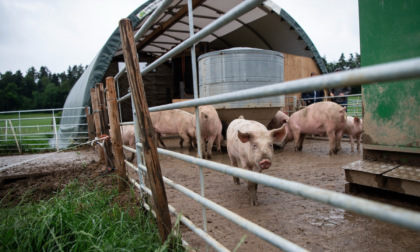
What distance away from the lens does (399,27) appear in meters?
2.65

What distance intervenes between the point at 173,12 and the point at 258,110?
6.57 meters

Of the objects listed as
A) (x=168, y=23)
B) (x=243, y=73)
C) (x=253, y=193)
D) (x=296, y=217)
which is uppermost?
(x=168, y=23)

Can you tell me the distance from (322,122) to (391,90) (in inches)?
138

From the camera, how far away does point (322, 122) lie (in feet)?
20.3

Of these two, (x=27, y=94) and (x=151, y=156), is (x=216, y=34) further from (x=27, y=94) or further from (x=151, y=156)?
(x=27, y=94)

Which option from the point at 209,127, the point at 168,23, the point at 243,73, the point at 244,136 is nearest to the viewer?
the point at 244,136

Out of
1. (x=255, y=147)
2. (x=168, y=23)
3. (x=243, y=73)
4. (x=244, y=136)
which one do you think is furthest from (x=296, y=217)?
(x=168, y=23)

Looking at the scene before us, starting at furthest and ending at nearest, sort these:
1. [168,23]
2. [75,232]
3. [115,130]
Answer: [168,23] → [115,130] → [75,232]

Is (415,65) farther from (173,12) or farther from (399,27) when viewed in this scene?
(173,12)

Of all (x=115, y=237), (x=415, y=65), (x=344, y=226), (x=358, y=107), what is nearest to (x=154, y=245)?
(x=115, y=237)

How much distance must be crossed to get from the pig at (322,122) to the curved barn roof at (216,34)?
16.3 feet

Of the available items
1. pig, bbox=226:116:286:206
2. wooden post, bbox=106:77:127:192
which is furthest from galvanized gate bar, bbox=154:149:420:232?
wooden post, bbox=106:77:127:192

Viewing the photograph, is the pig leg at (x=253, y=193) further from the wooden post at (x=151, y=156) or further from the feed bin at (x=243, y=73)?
the feed bin at (x=243, y=73)

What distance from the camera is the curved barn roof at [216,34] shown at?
9500mm
